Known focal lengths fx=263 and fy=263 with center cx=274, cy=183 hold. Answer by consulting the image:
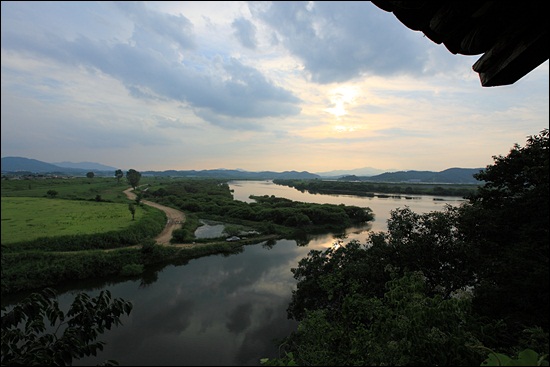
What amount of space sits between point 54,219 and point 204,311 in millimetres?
32948

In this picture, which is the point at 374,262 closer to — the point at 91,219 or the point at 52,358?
the point at 52,358

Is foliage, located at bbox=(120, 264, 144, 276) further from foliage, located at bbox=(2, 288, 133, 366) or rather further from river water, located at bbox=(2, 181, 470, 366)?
foliage, located at bbox=(2, 288, 133, 366)

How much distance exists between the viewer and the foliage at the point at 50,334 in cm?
343

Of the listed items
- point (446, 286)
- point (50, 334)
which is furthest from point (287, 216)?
point (50, 334)

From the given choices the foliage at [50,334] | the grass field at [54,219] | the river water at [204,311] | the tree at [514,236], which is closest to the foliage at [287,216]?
the grass field at [54,219]

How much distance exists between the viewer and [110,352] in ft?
47.4

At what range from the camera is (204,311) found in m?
18.7

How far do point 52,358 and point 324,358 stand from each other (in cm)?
410

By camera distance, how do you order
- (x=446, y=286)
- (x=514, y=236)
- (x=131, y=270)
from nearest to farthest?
(x=514, y=236) → (x=446, y=286) → (x=131, y=270)

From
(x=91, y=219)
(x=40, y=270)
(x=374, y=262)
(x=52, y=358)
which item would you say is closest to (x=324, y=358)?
(x=52, y=358)

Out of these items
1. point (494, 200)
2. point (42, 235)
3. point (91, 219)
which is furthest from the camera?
point (91, 219)

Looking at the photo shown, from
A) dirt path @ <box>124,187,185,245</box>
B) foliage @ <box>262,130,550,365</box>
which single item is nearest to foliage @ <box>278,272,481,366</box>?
foliage @ <box>262,130,550,365</box>

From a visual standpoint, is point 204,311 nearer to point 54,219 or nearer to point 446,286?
point 446,286

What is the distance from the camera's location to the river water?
14.6m
